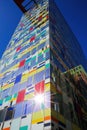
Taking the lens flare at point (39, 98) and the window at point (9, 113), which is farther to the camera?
the window at point (9, 113)

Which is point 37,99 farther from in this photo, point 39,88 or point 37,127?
point 37,127

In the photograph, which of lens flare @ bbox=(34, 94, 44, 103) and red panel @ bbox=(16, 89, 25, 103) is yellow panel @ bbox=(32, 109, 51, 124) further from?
red panel @ bbox=(16, 89, 25, 103)

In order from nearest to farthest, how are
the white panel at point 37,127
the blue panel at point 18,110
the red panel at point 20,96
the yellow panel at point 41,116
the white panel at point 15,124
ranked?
the white panel at point 37,127 → the yellow panel at point 41,116 → the white panel at point 15,124 → the blue panel at point 18,110 → the red panel at point 20,96

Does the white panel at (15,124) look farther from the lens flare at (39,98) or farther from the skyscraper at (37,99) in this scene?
the lens flare at (39,98)

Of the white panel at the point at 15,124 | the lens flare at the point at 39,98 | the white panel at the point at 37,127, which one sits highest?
the lens flare at the point at 39,98

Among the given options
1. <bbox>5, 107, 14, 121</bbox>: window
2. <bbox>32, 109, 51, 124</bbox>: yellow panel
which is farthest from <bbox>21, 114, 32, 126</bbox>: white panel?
<bbox>5, 107, 14, 121</bbox>: window

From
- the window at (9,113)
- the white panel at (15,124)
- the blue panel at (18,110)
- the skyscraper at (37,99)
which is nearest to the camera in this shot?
the skyscraper at (37,99)

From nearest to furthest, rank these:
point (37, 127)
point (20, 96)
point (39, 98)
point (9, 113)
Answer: point (37, 127) → point (39, 98) → point (9, 113) → point (20, 96)

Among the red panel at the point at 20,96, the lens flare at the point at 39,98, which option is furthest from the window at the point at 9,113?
the lens flare at the point at 39,98

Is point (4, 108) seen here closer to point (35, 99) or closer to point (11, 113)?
point (11, 113)

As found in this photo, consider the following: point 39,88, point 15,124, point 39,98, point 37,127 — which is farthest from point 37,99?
point 15,124

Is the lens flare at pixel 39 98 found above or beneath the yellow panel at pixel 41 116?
above

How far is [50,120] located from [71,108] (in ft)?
13.7

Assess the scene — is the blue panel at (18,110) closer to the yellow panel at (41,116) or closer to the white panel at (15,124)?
the white panel at (15,124)
